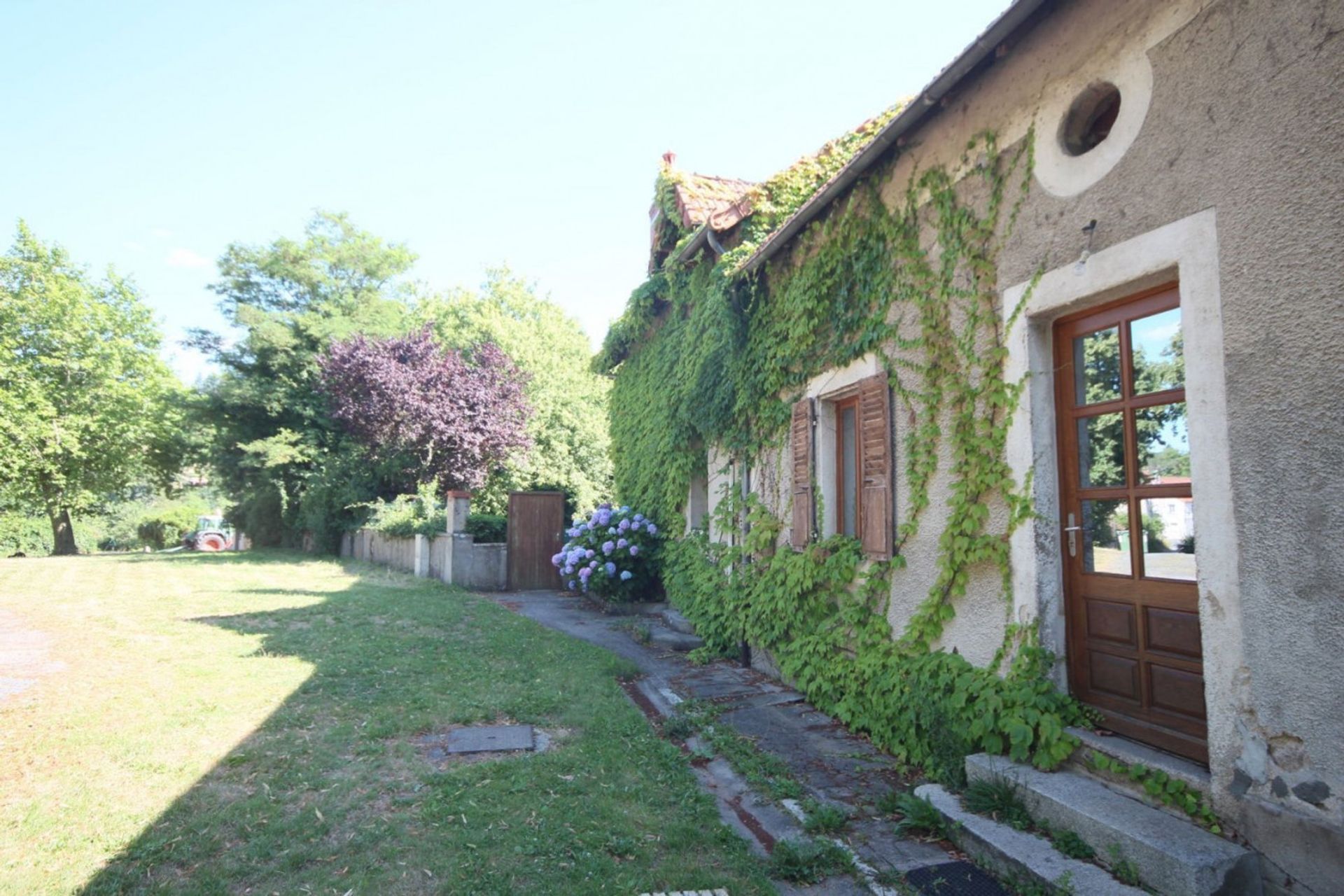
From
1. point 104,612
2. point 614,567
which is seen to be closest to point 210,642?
point 104,612

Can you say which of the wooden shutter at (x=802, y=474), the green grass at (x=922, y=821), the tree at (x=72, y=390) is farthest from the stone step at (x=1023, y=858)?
the tree at (x=72, y=390)

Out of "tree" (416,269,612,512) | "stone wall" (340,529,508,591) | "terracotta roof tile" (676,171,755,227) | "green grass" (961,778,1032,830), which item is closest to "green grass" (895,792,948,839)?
"green grass" (961,778,1032,830)

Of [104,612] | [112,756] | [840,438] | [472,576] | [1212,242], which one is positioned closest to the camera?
Answer: [1212,242]

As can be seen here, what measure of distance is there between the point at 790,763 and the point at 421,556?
12465 millimetres

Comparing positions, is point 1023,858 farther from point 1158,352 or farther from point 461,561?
point 461,561

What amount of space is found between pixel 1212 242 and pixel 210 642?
9.58m

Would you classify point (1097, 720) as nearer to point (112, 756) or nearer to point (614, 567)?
point (112, 756)

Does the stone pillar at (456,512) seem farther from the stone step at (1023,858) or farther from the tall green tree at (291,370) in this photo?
the stone step at (1023,858)

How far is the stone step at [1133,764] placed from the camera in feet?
9.65

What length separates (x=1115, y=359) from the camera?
142 inches

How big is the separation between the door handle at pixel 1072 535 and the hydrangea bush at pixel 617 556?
24.6ft

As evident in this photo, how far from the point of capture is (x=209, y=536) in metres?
35.8

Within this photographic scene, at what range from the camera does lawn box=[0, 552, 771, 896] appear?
3.10 metres

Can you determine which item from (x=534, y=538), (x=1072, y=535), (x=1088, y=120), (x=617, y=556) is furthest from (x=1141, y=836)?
(x=534, y=538)
